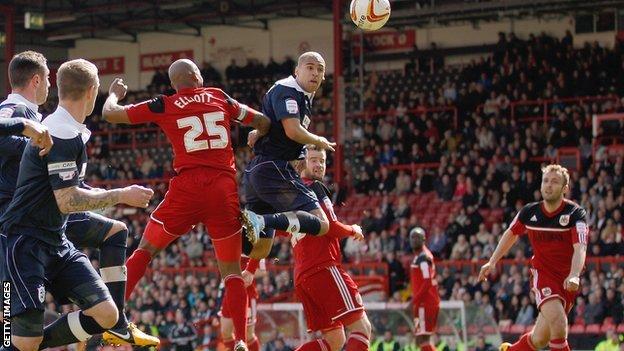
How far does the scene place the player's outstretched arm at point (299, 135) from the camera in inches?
422

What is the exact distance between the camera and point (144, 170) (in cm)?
3741

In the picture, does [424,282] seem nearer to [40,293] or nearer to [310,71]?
[310,71]

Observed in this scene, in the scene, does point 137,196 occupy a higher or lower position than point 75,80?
lower

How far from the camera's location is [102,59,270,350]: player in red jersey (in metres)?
10.4

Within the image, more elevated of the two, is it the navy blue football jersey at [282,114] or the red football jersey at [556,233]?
the navy blue football jersey at [282,114]

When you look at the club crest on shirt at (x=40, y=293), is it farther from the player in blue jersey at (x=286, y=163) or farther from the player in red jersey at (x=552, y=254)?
A: the player in red jersey at (x=552, y=254)

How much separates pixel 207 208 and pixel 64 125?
88.5 inches

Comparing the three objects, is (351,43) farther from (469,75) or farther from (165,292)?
(165,292)

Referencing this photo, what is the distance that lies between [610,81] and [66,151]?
975 inches

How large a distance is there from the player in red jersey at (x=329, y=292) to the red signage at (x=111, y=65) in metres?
34.6

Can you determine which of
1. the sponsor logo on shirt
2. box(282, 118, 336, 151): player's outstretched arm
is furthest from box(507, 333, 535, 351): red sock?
the sponsor logo on shirt

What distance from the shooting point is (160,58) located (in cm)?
4431

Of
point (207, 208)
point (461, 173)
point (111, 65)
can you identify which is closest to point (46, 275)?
point (207, 208)

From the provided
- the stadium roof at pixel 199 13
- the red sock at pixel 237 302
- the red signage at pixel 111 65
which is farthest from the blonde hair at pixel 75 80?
the red signage at pixel 111 65
